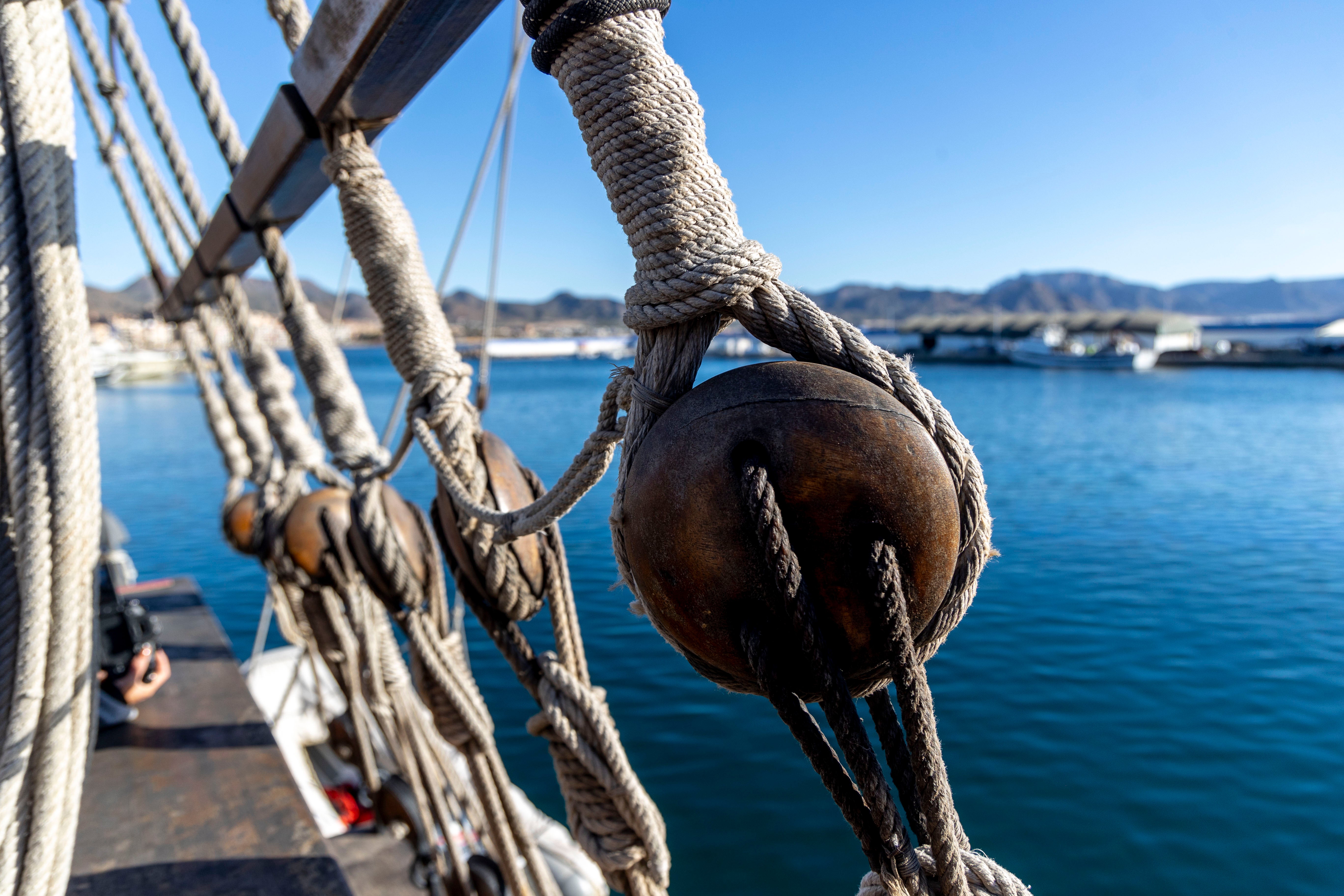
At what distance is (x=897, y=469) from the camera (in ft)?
2.38

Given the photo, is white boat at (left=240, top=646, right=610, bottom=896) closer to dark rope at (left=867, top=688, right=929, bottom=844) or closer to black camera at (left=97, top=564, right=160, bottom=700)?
black camera at (left=97, top=564, right=160, bottom=700)

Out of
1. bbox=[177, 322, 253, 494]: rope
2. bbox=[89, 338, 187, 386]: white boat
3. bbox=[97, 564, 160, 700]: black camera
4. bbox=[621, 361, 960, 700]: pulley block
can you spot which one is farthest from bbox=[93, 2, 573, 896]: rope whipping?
bbox=[89, 338, 187, 386]: white boat

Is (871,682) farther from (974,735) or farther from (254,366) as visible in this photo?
(974,735)

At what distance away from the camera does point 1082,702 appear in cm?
591

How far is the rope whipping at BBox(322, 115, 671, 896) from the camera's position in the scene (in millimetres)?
1439

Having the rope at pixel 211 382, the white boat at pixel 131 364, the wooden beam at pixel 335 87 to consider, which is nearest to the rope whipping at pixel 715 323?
the wooden beam at pixel 335 87

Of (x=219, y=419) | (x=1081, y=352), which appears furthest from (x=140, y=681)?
(x=1081, y=352)

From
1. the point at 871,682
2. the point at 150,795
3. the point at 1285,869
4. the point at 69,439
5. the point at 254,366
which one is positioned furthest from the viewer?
the point at 1285,869

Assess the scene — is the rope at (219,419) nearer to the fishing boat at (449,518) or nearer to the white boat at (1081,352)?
the fishing boat at (449,518)

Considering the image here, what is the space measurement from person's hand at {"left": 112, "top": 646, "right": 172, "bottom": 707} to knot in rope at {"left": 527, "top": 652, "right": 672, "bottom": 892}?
270 centimetres

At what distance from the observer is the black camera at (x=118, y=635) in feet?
10.5

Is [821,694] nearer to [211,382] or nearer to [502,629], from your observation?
[502,629]

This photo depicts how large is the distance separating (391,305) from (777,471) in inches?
48.1

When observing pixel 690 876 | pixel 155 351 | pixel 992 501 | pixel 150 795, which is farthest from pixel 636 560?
pixel 155 351
